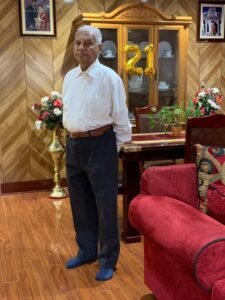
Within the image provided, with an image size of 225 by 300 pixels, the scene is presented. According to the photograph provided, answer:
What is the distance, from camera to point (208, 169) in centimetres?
242

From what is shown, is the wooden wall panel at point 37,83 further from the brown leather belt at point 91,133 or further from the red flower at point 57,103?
the brown leather belt at point 91,133

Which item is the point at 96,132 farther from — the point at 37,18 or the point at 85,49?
the point at 37,18

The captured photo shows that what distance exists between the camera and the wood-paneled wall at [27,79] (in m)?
4.43

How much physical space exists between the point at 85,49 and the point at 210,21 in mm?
3073

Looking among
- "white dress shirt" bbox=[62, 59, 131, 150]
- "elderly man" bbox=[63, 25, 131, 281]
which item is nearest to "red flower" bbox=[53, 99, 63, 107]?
"elderly man" bbox=[63, 25, 131, 281]

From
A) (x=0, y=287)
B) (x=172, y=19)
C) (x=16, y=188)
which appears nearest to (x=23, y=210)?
(x=16, y=188)

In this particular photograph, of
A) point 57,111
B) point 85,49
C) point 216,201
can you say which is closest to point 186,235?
point 216,201

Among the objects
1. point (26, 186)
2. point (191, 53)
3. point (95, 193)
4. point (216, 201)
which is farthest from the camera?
point (191, 53)

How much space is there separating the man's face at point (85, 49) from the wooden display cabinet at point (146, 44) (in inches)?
71.9

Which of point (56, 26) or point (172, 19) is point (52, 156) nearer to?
point (56, 26)

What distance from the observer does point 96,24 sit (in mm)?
4270

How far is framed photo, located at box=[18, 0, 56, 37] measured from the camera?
14.5ft

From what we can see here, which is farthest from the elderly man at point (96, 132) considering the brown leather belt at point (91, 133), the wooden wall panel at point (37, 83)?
the wooden wall panel at point (37, 83)

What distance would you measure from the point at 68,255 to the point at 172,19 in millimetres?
2828
